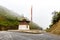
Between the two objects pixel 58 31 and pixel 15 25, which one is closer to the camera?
pixel 58 31

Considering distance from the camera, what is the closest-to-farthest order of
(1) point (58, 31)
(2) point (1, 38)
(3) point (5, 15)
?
(2) point (1, 38)
(1) point (58, 31)
(3) point (5, 15)

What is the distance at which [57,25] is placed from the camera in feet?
45.6

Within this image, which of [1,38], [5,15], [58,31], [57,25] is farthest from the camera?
[5,15]

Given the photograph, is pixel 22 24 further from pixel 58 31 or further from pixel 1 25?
pixel 58 31

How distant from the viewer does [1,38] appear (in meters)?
8.37

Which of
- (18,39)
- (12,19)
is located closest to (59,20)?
(12,19)

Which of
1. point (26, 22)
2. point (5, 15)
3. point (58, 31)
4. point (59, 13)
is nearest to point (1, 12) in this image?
point (5, 15)

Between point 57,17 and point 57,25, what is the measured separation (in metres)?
1.06

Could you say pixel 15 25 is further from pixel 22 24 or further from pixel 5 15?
pixel 5 15

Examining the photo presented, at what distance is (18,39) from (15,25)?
7.78 m

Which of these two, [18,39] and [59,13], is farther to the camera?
[59,13]

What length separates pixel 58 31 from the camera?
41.9 ft

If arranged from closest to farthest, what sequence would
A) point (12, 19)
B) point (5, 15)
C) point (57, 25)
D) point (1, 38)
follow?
point (1, 38) < point (57, 25) < point (12, 19) < point (5, 15)

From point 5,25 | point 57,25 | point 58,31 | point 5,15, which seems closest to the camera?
point 58,31
